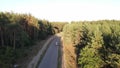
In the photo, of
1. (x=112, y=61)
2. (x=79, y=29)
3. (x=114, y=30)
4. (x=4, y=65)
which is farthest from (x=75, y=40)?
(x=4, y=65)

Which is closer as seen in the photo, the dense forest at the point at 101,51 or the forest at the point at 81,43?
the forest at the point at 81,43

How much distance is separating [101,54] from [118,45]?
784 cm

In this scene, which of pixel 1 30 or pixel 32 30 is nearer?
pixel 1 30

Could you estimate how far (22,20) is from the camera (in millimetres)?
102125

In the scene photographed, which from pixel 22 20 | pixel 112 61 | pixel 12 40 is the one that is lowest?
pixel 112 61

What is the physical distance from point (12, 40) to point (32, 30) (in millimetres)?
31251

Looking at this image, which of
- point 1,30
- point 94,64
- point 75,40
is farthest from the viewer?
point 75,40

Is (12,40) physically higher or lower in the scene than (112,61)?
higher

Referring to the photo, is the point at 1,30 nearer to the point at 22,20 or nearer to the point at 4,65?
the point at 22,20

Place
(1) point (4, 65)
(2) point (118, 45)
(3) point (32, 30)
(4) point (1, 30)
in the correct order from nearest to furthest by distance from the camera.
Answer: (1) point (4, 65) < (2) point (118, 45) < (4) point (1, 30) < (3) point (32, 30)

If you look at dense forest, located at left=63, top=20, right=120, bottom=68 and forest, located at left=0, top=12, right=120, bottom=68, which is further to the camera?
Result: dense forest, located at left=63, top=20, right=120, bottom=68

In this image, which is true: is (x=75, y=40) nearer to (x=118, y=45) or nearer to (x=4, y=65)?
(x=118, y=45)

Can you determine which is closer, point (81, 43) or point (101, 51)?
point (101, 51)

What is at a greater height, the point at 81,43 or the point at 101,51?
the point at 81,43
